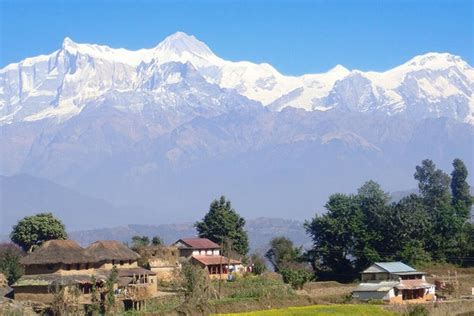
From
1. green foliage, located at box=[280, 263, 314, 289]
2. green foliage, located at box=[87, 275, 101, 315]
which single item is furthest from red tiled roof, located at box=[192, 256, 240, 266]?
green foliage, located at box=[87, 275, 101, 315]

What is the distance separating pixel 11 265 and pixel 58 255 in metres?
11.0

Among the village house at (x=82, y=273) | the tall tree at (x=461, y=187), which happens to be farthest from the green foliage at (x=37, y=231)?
the tall tree at (x=461, y=187)

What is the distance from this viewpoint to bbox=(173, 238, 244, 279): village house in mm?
89375

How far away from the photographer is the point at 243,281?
79.2 meters

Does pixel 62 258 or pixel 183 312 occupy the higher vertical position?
pixel 62 258

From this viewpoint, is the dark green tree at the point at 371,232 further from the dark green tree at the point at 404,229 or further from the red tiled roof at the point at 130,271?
the red tiled roof at the point at 130,271

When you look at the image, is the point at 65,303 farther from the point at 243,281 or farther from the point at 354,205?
the point at 354,205

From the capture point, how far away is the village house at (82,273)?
6644 centimetres

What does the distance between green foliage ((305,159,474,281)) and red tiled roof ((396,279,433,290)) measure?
815 centimetres

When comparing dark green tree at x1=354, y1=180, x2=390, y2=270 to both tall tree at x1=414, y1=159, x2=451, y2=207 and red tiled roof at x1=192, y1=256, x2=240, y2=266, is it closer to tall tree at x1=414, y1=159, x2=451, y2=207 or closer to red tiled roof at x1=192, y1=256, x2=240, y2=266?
tall tree at x1=414, y1=159, x2=451, y2=207

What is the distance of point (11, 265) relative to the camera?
7906 centimetres

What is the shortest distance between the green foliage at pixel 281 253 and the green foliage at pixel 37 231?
24.4 metres

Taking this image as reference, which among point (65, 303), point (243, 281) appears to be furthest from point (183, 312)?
point (243, 281)

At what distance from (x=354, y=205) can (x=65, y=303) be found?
43781mm
